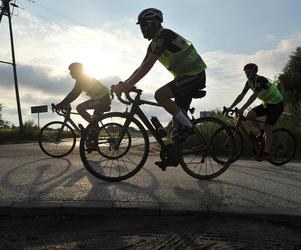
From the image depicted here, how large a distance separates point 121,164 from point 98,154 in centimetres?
34

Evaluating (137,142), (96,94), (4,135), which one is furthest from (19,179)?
(4,135)

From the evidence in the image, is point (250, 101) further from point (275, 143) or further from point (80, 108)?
point (80, 108)

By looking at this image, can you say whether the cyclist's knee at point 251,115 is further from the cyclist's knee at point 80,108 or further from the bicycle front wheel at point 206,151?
the cyclist's knee at point 80,108

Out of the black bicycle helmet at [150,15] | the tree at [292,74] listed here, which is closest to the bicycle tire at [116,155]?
the black bicycle helmet at [150,15]

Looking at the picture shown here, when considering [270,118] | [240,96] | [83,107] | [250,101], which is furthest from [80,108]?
[270,118]

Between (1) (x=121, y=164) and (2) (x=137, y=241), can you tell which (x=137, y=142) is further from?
(2) (x=137, y=241)

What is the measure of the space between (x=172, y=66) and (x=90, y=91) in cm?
427

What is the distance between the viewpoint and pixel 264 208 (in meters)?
5.16

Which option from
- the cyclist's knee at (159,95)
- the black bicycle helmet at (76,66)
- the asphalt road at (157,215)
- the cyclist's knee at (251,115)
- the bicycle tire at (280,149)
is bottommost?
the asphalt road at (157,215)

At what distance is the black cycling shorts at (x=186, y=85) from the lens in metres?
6.51

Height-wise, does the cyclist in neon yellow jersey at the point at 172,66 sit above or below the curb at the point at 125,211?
above

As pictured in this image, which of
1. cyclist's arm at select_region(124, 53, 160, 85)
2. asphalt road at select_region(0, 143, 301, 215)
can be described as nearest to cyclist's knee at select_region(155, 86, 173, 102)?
cyclist's arm at select_region(124, 53, 160, 85)

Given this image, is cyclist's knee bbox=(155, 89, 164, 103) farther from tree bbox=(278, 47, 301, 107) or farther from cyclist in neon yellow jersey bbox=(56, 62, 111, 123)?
tree bbox=(278, 47, 301, 107)

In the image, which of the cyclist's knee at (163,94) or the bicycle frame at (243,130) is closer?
the cyclist's knee at (163,94)
